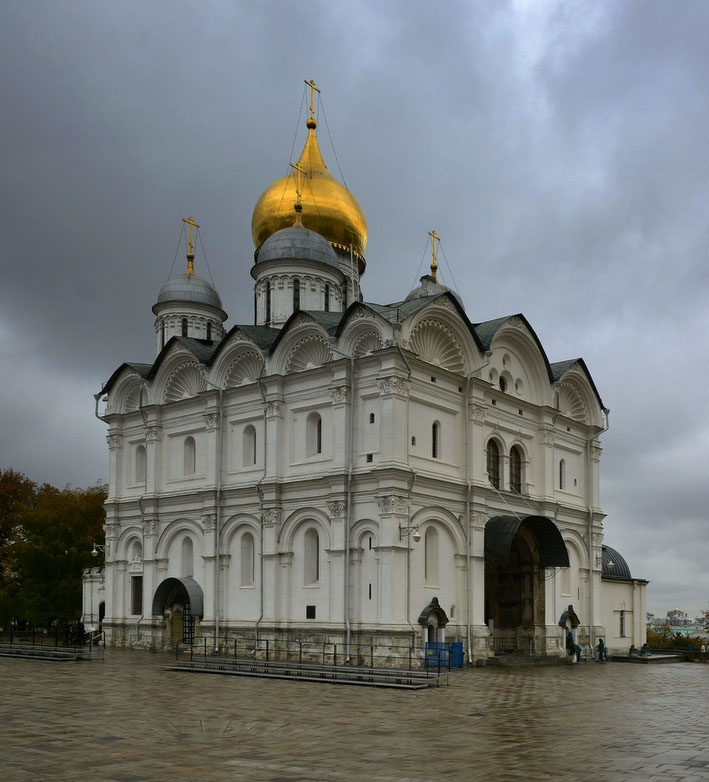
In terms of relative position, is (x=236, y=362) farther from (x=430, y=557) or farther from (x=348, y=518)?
(x=430, y=557)

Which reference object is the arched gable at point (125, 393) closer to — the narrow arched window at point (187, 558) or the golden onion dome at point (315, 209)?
the narrow arched window at point (187, 558)

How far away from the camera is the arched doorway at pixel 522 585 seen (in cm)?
3275

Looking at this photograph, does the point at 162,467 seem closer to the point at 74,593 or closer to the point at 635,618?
the point at 74,593

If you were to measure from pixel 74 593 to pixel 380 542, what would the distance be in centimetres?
2324

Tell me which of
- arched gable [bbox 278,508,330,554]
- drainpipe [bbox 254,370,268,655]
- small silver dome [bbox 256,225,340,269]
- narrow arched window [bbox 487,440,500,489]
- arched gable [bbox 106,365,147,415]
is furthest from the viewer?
arched gable [bbox 106,365,147,415]

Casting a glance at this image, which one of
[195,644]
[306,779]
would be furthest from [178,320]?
[306,779]

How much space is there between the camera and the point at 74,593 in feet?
152

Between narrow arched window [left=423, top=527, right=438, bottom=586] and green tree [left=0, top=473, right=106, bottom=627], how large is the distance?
22.9 metres

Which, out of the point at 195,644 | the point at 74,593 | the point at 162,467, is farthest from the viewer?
the point at 74,593

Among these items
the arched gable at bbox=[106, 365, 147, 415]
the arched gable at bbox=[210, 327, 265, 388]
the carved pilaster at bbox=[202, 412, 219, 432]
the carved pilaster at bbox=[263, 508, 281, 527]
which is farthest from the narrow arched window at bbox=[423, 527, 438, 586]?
the arched gable at bbox=[106, 365, 147, 415]

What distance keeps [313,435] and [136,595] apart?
11.0 metres

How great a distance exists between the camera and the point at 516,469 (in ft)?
114

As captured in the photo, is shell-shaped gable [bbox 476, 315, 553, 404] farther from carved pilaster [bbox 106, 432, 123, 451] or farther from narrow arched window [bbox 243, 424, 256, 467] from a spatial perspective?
carved pilaster [bbox 106, 432, 123, 451]

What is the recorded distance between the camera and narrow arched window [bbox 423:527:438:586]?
3003 cm
